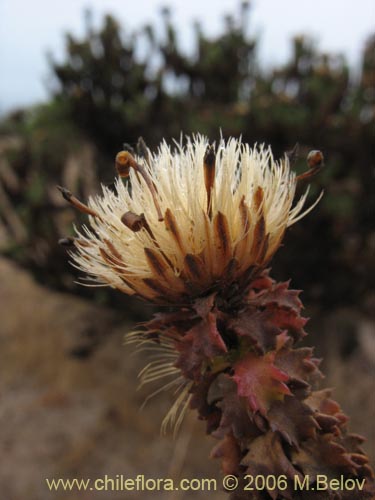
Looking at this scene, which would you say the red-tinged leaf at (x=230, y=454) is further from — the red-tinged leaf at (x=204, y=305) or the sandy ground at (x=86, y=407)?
the sandy ground at (x=86, y=407)

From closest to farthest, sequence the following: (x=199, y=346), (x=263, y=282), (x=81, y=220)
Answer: (x=199, y=346) → (x=263, y=282) → (x=81, y=220)

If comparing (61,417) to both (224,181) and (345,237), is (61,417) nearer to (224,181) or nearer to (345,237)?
(345,237)

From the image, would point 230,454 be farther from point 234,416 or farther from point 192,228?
point 192,228

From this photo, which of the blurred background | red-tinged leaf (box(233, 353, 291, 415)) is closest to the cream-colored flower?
red-tinged leaf (box(233, 353, 291, 415))

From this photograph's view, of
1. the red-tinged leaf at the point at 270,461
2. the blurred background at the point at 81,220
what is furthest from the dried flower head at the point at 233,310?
the blurred background at the point at 81,220

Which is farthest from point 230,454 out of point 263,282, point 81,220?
point 81,220
